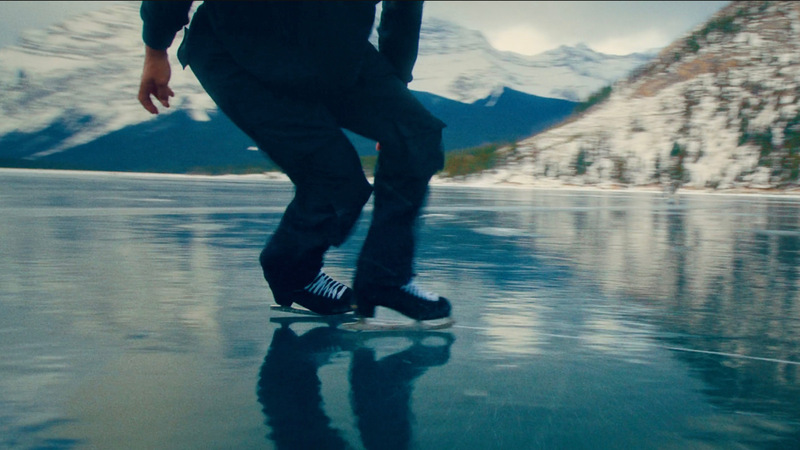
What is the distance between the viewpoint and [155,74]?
3266 mm

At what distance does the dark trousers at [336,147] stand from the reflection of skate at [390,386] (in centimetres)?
43

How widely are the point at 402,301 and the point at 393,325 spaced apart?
0.10 m

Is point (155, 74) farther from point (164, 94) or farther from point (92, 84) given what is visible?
point (92, 84)

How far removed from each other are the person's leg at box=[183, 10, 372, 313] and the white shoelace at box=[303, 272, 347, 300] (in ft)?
0.31

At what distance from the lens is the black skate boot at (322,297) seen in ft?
11.5

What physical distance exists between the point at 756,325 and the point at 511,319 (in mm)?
934

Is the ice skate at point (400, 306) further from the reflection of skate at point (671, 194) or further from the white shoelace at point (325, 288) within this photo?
the reflection of skate at point (671, 194)

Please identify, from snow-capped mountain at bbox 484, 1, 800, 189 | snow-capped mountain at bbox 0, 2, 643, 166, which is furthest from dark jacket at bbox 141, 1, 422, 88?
snow-capped mountain at bbox 0, 2, 643, 166

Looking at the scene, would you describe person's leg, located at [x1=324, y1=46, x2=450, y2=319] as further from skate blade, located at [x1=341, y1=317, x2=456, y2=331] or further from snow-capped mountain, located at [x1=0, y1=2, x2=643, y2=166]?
snow-capped mountain, located at [x1=0, y1=2, x2=643, y2=166]

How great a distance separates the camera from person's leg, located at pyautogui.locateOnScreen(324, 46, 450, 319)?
330 cm

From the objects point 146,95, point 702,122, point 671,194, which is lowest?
point 671,194

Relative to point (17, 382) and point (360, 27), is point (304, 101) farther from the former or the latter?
point (17, 382)

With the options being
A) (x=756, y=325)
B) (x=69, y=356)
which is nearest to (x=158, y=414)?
(x=69, y=356)

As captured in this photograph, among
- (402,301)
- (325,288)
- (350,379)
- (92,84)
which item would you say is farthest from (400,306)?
(92,84)
